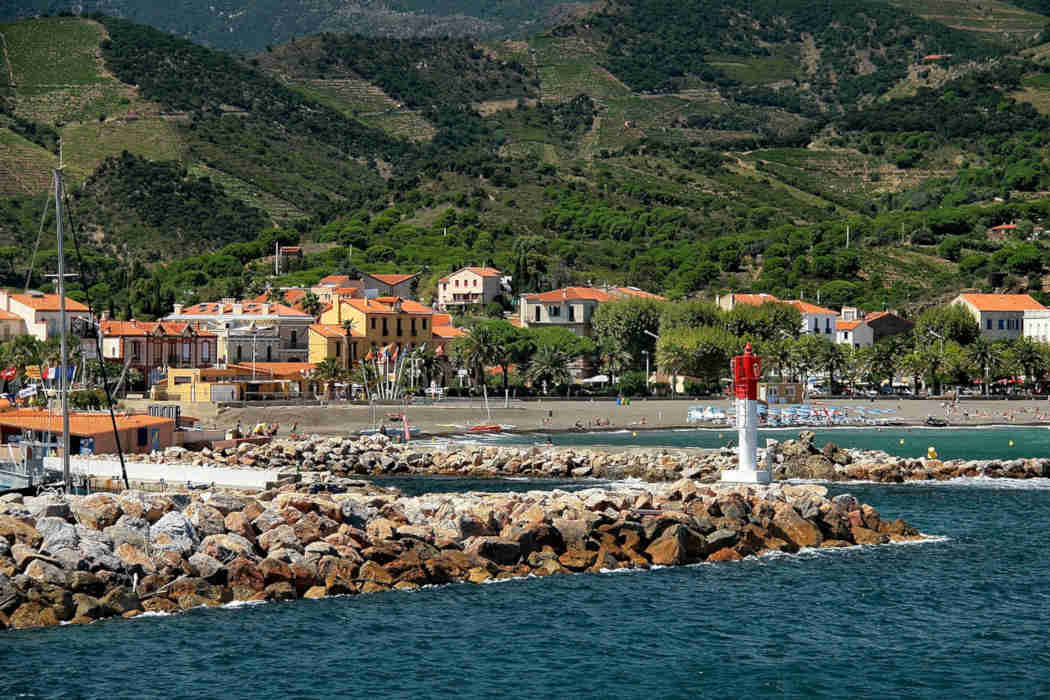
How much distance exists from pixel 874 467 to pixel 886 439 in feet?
68.1

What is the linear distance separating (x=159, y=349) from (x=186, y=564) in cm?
6626

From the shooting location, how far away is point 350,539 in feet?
109

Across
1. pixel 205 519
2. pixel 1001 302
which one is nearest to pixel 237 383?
pixel 205 519

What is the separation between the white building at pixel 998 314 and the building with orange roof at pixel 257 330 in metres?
48.2

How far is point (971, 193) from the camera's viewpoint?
169375 mm

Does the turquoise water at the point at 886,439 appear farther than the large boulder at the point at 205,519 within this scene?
Yes

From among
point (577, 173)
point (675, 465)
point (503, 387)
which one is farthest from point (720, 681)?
point (577, 173)

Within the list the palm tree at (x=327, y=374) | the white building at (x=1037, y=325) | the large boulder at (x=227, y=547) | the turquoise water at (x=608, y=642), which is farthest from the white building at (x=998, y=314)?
the large boulder at (x=227, y=547)

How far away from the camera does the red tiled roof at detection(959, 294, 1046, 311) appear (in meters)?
113

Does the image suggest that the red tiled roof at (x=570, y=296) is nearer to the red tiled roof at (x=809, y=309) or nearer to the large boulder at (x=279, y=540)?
the red tiled roof at (x=809, y=309)

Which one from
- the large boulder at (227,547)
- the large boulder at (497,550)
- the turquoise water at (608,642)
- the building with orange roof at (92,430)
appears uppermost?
the building with orange roof at (92,430)

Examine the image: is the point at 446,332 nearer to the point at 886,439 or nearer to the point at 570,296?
the point at 570,296

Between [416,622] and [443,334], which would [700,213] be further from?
[416,622]

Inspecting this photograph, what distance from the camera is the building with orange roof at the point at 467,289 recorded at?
12425cm
